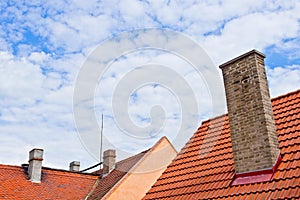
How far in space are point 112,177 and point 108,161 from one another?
6.07 feet

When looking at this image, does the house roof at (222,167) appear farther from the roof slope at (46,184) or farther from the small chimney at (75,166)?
the small chimney at (75,166)

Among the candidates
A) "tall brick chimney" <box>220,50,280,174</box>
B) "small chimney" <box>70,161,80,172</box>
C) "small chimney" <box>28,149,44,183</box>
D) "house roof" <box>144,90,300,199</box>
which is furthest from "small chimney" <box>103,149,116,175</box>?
"tall brick chimney" <box>220,50,280,174</box>

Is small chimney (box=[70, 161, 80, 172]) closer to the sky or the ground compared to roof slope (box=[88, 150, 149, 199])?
closer to the sky

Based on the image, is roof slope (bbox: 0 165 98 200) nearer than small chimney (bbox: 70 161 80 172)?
Yes

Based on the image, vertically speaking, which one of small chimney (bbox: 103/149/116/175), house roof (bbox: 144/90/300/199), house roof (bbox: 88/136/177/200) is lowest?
house roof (bbox: 144/90/300/199)

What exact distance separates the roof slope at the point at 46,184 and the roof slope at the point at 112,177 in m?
0.48

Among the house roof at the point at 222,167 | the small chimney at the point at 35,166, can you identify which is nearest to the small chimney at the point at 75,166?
the small chimney at the point at 35,166

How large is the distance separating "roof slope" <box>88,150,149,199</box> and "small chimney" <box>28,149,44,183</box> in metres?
2.49

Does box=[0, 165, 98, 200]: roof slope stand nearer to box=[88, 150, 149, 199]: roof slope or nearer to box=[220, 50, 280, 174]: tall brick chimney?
box=[88, 150, 149, 199]: roof slope

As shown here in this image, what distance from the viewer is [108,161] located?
59.5 feet

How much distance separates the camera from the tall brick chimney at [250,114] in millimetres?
6797

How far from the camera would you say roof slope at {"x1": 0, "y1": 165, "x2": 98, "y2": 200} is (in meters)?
15.1

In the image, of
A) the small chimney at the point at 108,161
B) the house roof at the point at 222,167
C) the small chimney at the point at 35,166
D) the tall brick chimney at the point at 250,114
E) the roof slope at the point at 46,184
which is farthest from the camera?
the small chimney at the point at 108,161

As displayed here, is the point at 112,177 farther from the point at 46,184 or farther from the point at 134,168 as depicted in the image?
the point at 46,184
